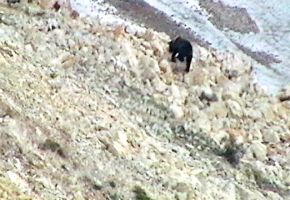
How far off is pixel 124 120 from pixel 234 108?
4686 millimetres

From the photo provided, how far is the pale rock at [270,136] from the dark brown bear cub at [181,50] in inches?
119

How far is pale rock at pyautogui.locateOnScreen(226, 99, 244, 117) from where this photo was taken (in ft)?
73.0

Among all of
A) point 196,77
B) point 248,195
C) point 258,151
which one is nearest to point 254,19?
point 196,77

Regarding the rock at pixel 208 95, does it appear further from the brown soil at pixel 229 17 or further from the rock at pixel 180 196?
the brown soil at pixel 229 17

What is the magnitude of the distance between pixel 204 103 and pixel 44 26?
15.1 ft

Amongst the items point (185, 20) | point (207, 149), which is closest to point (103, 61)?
point (207, 149)

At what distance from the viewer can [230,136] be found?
20.7 m

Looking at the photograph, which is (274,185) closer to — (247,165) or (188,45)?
(247,165)

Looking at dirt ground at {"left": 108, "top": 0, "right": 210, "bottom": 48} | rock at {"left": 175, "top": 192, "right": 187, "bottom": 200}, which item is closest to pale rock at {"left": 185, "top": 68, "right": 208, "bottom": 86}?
rock at {"left": 175, "top": 192, "right": 187, "bottom": 200}

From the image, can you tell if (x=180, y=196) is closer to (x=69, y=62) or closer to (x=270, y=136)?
Answer: (x=69, y=62)

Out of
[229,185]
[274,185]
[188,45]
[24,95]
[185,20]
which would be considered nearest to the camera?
[24,95]

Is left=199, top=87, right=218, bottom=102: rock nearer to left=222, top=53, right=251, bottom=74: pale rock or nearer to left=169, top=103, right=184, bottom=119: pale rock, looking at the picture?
left=169, top=103, right=184, bottom=119: pale rock

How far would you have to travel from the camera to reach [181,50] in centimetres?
2402

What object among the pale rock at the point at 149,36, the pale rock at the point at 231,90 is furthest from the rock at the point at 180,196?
the pale rock at the point at 149,36
